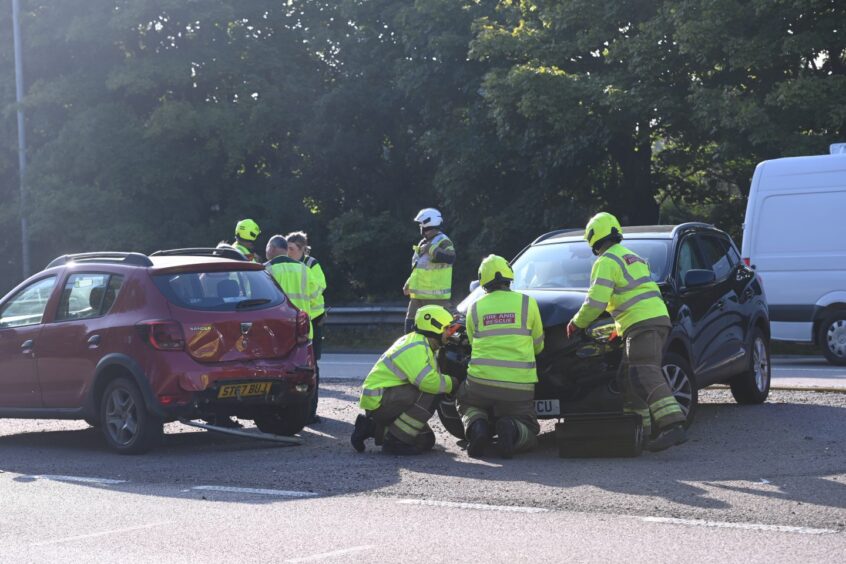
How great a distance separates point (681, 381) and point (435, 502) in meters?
3.19

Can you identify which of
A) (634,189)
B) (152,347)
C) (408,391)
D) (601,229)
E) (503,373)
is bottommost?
(408,391)

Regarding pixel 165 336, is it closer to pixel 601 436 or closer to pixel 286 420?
pixel 286 420

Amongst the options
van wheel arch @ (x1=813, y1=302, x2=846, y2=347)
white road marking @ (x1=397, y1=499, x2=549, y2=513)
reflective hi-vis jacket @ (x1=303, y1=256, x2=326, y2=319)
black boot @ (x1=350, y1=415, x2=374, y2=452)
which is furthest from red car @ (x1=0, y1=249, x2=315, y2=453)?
van wheel arch @ (x1=813, y1=302, x2=846, y2=347)

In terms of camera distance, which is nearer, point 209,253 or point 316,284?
point 209,253

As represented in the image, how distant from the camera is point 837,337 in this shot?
1677 centimetres

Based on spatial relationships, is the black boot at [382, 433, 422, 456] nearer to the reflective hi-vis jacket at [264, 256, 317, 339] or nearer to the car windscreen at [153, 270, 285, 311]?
the car windscreen at [153, 270, 285, 311]

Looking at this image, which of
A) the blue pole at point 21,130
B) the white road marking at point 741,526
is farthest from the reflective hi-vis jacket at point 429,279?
the blue pole at point 21,130

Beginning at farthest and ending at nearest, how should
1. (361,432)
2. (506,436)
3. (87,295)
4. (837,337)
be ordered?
(837,337) → (87,295) → (361,432) → (506,436)

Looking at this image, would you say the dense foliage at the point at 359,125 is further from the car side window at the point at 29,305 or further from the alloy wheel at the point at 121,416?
the alloy wheel at the point at 121,416

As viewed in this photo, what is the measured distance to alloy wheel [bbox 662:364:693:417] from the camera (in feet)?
34.2

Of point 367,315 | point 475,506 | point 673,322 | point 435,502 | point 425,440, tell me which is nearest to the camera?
point 475,506

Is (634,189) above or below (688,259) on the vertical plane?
above

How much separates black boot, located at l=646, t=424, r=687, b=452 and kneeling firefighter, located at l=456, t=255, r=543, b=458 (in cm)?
94

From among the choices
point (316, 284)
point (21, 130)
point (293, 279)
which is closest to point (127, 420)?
point (293, 279)
